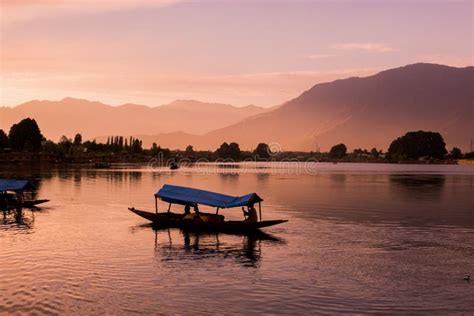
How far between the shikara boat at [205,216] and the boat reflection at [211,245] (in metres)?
0.70

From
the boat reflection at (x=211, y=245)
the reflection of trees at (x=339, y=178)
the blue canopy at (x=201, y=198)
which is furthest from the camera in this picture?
the reflection of trees at (x=339, y=178)

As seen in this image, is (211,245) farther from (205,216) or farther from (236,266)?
(236,266)

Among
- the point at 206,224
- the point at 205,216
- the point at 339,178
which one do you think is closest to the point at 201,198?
the point at 205,216

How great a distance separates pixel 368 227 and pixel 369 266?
18.4m

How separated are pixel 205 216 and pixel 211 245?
669 centimetres

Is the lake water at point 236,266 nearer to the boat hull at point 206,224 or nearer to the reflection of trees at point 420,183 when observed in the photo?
the boat hull at point 206,224

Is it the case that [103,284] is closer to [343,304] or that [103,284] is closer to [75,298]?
[75,298]

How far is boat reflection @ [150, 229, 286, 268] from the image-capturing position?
3556 cm

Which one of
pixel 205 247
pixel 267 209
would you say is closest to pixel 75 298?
pixel 205 247

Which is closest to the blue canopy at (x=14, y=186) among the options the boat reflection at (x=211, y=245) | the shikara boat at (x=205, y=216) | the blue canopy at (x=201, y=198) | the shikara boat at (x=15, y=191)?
the shikara boat at (x=15, y=191)

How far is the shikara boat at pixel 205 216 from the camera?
44938mm

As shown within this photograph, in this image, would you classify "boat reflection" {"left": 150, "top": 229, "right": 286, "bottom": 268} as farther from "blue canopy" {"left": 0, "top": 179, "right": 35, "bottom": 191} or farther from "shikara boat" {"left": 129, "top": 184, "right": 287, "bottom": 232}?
"blue canopy" {"left": 0, "top": 179, "right": 35, "bottom": 191}

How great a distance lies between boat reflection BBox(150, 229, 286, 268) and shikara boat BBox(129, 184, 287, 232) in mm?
703

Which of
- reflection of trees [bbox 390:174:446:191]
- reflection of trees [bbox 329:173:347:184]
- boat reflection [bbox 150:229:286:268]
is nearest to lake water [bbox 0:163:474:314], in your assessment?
boat reflection [bbox 150:229:286:268]
